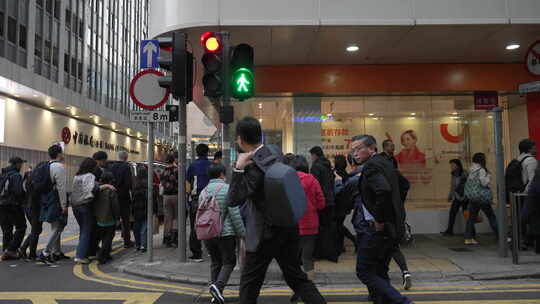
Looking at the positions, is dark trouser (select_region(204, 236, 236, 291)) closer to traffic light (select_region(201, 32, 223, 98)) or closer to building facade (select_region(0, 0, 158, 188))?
traffic light (select_region(201, 32, 223, 98))

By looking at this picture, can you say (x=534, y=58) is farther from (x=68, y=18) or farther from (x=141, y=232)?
(x=68, y=18)

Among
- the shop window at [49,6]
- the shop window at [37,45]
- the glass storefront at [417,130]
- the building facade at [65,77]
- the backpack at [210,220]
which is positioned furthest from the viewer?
the shop window at [49,6]

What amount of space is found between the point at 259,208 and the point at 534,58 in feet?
24.3

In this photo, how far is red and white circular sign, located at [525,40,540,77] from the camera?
8195 millimetres

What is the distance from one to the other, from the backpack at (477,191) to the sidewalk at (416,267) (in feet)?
2.87

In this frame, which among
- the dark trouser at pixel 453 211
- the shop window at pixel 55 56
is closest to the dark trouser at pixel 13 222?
the dark trouser at pixel 453 211

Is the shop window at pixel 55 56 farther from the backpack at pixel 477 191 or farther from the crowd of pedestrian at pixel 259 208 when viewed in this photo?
Answer: the backpack at pixel 477 191

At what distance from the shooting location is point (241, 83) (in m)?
5.92

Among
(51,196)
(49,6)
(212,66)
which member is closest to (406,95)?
(212,66)

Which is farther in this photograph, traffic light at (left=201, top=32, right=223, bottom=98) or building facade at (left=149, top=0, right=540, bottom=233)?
building facade at (left=149, top=0, right=540, bottom=233)

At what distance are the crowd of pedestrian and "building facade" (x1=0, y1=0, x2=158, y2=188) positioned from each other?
47.4 feet

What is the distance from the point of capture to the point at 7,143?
71.6 feet

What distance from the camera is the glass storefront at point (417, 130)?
408 inches

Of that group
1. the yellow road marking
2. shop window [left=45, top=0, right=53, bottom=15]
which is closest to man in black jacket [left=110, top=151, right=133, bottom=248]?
the yellow road marking
